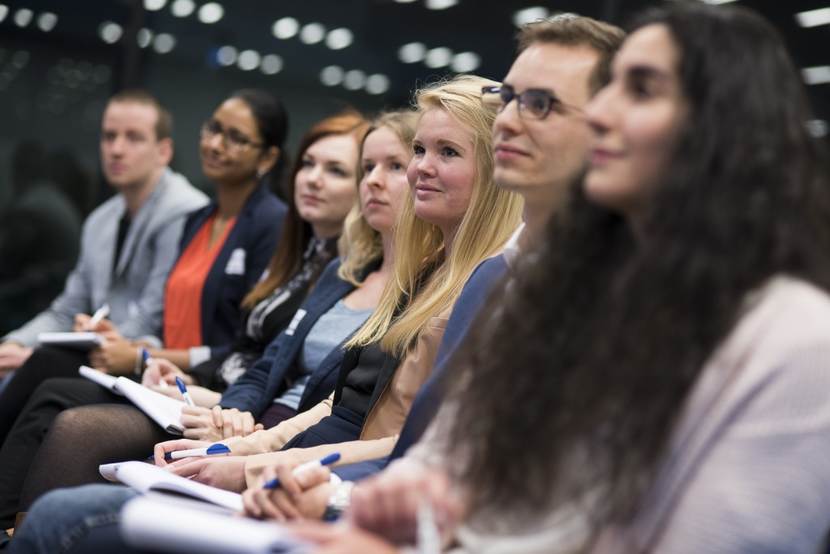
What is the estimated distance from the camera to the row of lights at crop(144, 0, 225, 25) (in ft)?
18.9

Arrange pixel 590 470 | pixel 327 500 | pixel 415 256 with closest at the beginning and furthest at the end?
pixel 590 470, pixel 327 500, pixel 415 256

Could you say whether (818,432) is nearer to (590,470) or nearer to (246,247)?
(590,470)

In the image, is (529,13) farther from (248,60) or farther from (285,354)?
(285,354)

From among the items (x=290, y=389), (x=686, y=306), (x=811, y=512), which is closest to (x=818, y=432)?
(x=811, y=512)

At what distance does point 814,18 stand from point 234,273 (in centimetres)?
230

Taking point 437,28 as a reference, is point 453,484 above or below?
below

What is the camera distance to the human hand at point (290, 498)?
5.90 ft

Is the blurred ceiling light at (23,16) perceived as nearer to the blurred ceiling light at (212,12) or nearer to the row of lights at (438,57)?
the blurred ceiling light at (212,12)

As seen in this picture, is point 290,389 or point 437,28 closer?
point 290,389

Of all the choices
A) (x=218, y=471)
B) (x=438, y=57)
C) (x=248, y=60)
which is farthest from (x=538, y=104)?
(x=248, y=60)

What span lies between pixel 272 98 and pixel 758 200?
3084 mm

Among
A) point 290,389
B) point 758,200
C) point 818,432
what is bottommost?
point 290,389

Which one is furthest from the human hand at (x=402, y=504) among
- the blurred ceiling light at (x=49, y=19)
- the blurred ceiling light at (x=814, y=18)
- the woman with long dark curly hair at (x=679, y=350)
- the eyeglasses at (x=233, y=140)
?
the blurred ceiling light at (x=49, y=19)

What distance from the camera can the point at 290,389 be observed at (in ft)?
9.84
